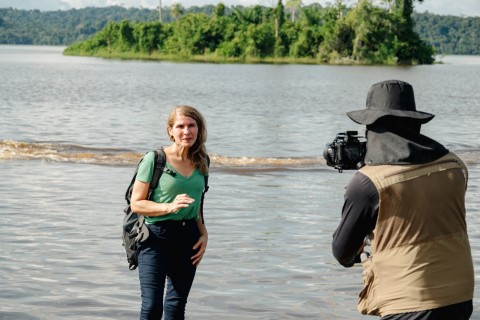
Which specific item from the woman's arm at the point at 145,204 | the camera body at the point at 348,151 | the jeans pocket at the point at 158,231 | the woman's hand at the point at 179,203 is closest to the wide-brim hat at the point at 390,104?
the camera body at the point at 348,151

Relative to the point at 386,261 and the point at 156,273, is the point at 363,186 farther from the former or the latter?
the point at 156,273

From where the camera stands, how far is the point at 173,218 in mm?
5160

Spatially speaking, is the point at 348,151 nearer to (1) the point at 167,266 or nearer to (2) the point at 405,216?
(2) the point at 405,216

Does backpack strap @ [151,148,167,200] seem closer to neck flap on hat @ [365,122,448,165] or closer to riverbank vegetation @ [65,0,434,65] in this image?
neck flap on hat @ [365,122,448,165]

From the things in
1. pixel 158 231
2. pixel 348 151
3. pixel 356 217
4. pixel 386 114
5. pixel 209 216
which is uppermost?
pixel 386 114

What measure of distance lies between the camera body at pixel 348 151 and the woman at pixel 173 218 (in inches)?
53.2

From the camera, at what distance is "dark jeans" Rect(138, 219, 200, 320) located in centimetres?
508

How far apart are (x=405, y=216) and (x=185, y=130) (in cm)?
180

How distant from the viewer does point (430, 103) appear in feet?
140

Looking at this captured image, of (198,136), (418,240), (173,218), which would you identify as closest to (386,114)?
(418,240)

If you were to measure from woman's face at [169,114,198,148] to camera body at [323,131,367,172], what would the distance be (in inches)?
55.7

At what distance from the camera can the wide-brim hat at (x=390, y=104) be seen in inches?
141

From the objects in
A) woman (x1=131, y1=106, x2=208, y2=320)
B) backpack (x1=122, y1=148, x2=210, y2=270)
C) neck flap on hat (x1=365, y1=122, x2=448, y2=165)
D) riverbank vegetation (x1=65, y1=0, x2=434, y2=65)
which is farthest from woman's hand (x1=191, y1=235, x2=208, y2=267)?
riverbank vegetation (x1=65, y1=0, x2=434, y2=65)

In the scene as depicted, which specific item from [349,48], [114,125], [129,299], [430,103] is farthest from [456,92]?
[349,48]
